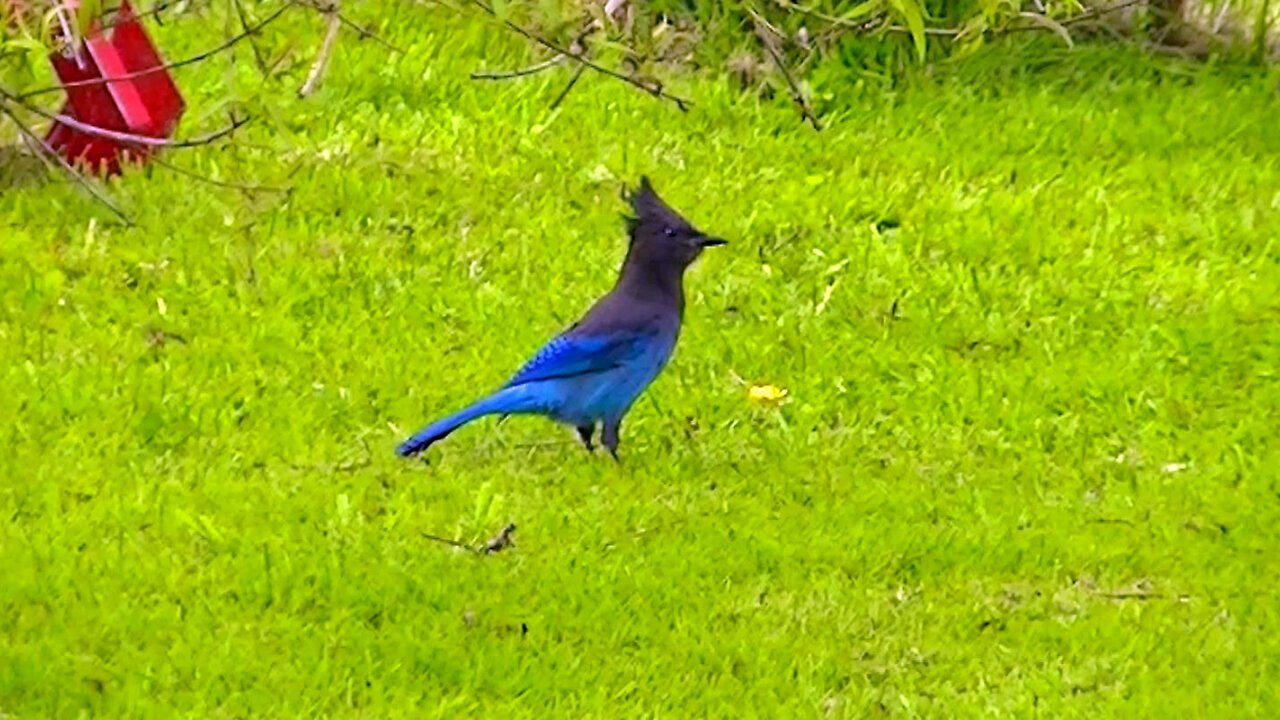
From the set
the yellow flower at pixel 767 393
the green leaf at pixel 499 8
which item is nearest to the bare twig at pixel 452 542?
the yellow flower at pixel 767 393

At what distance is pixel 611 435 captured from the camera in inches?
243

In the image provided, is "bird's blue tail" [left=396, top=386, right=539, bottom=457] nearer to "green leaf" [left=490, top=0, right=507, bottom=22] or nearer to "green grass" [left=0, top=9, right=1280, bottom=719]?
"green grass" [left=0, top=9, right=1280, bottom=719]

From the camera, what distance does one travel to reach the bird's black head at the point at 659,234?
21.0 ft

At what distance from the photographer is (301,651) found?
16.5ft

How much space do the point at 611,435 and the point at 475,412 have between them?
47cm

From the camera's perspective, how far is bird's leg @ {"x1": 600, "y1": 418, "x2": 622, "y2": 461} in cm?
614

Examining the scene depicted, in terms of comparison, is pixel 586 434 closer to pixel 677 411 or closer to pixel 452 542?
pixel 677 411

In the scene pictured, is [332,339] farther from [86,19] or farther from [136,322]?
[86,19]

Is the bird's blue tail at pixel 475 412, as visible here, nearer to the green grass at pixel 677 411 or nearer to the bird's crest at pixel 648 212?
the green grass at pixel 677 411

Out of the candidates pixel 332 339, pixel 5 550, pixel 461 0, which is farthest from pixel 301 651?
pixel 332 339

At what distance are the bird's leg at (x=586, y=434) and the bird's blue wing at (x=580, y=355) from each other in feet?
0.67

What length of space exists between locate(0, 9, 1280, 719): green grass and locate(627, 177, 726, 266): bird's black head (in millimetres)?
465

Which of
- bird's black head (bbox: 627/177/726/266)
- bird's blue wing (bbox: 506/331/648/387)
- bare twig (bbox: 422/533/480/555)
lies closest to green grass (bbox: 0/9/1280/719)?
bare twig (bbox: 422/533/480/555)

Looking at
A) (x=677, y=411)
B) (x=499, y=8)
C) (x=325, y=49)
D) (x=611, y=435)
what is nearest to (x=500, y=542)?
(x=611, y=435)
